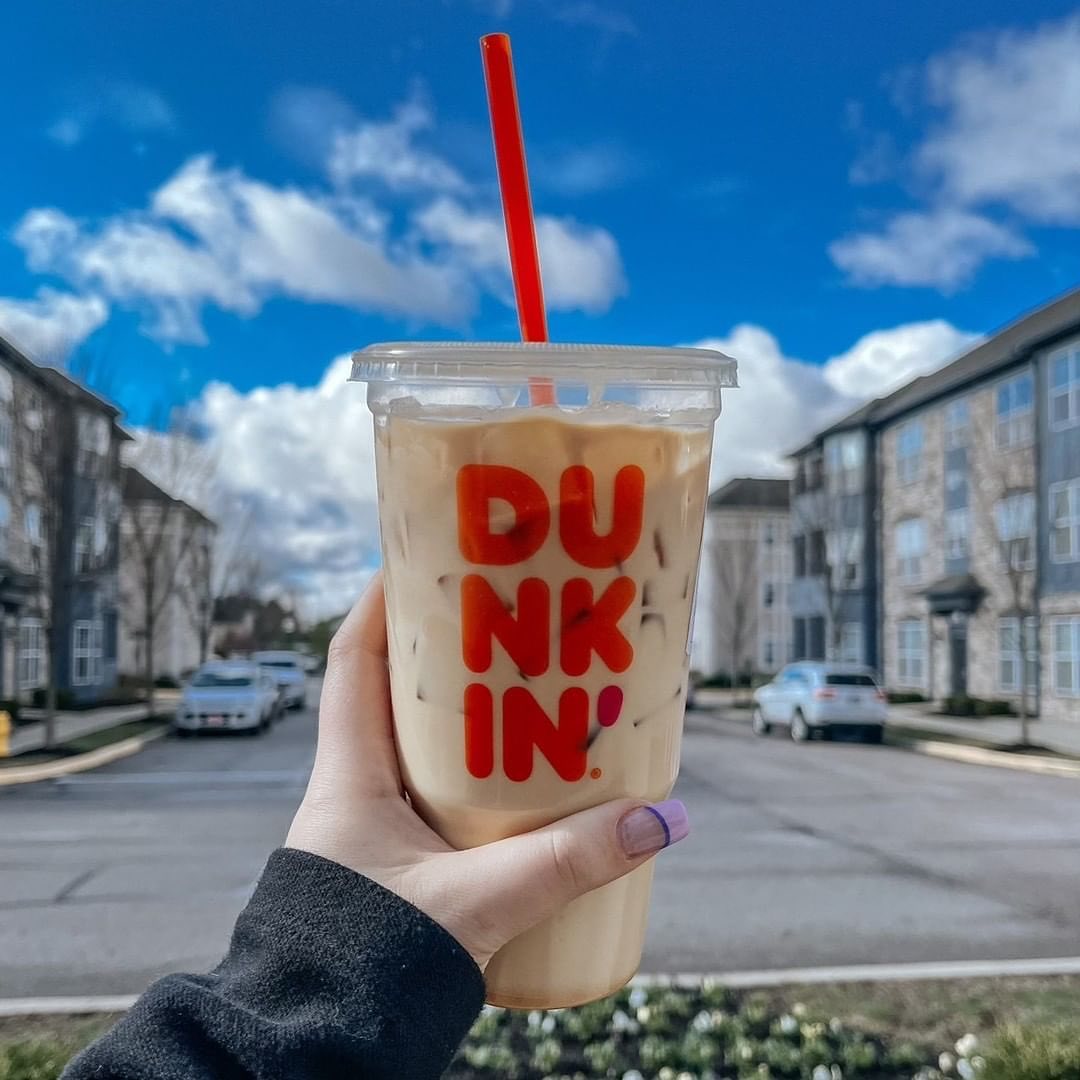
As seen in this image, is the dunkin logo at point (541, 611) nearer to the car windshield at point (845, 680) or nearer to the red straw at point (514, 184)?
the red straw at point (514, 184)

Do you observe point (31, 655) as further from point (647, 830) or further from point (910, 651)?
point (647, 830)

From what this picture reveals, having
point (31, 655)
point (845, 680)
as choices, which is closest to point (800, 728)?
point (845, 680)

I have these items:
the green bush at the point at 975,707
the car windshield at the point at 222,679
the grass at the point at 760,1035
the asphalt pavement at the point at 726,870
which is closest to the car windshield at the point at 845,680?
the asphalt pavement at the point at 726,870

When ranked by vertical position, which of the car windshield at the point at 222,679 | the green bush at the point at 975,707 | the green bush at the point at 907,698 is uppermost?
the car windshield at the point at 222,679

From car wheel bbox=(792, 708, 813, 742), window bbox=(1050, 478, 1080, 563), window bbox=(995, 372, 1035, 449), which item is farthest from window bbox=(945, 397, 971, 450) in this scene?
car wheel bbox=(792, 708, 813, 742)

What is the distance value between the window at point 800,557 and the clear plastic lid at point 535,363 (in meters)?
35.7

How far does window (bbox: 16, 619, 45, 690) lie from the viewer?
27172mm

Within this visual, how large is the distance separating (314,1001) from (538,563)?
25.2 inches

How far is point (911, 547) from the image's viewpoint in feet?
100

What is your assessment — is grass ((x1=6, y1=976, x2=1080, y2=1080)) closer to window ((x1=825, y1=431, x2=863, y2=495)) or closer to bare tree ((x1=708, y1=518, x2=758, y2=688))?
window ((x1=825, y1=431, x2=863, y2=495))

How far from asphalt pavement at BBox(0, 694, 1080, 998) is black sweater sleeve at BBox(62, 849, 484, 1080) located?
4215 mm

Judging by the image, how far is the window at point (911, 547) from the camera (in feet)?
98.7

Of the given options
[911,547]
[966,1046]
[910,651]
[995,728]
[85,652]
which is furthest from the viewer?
[911,547]

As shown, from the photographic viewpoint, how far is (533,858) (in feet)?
4.61
